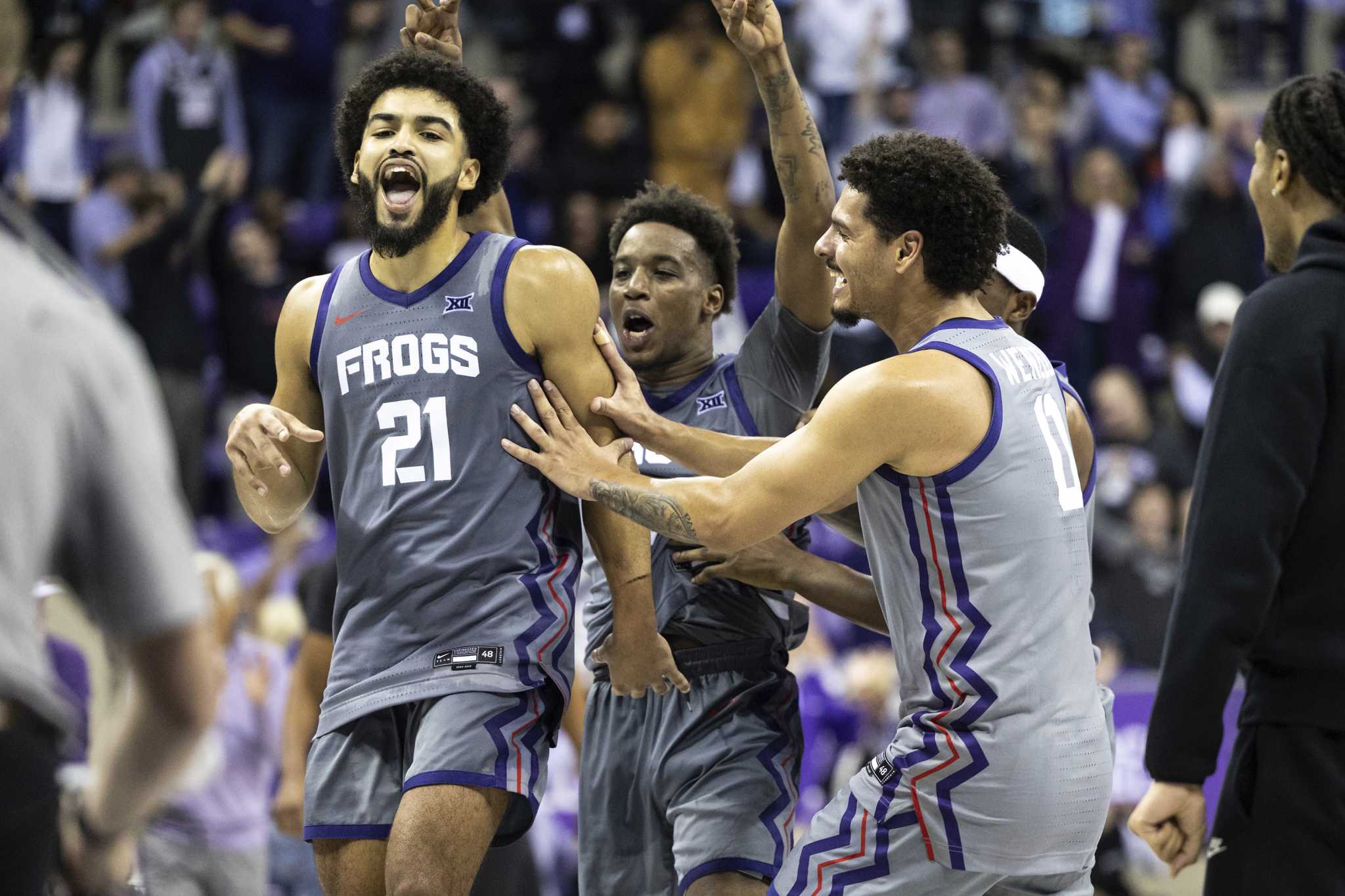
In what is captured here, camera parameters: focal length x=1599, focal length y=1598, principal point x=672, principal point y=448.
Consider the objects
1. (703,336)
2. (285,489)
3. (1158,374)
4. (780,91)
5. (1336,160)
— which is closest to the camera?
(1336,160)

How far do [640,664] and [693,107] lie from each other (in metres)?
10.1

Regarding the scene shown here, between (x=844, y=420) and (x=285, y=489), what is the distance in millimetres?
1650

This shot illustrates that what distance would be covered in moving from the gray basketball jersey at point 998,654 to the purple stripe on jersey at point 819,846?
0.06 meters

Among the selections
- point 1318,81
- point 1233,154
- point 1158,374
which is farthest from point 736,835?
point 1233,154

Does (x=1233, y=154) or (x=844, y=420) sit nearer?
(x=844, y=420)

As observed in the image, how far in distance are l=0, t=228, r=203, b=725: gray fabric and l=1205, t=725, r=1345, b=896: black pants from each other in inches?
94.4

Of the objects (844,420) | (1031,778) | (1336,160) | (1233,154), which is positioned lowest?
(1031,778)

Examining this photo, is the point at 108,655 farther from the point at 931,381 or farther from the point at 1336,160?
the point at 1336,160

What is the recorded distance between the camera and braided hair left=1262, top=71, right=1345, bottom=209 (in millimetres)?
3664

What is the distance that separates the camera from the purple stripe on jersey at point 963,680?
12.3 feet

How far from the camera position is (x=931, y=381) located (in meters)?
3.77

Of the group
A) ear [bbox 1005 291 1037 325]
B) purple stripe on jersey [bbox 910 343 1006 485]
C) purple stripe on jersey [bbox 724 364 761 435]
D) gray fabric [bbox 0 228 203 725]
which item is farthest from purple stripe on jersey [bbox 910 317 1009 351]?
gray fabric [bbox 0 228 203 725]

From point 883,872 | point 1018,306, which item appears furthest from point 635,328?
point 883,872

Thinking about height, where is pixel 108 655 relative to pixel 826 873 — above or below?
above
